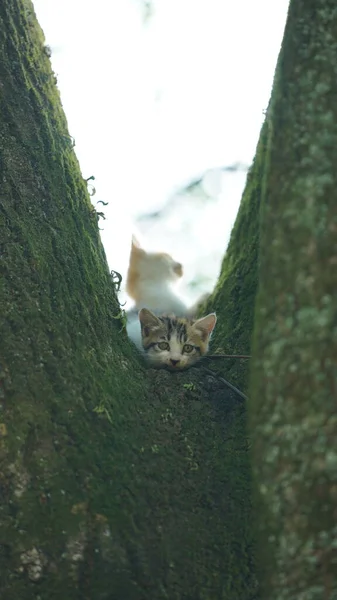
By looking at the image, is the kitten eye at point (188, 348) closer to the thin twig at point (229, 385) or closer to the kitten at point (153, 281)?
the kitten at point (153, 281)

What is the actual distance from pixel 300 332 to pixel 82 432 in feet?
2.32

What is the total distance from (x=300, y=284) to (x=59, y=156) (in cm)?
127

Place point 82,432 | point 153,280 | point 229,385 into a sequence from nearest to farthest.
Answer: point 82,432
point 229,385
point 153,280

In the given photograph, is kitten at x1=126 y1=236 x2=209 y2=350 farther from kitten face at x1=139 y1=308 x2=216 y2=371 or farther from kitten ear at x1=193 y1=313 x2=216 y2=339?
kitten ear at x1=193 y1=313 x2=216 y2=339

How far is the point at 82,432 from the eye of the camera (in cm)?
183

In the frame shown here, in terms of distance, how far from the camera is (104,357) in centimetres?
210

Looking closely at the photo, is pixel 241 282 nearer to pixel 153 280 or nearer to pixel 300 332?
pixel 300 332

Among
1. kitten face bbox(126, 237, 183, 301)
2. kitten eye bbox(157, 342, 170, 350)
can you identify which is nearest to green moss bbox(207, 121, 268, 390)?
kitten eye bbox(157, 342, 170, 350)

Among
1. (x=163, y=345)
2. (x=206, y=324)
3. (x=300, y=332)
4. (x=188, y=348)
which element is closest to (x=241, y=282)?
(x=206, y=324)

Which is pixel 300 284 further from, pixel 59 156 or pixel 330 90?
pixel 59 156

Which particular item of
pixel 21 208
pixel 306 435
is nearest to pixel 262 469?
pixel 306 435

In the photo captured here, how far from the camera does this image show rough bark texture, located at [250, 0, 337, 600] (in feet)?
4.35

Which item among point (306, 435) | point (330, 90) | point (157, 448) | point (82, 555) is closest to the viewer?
point (306, 435)

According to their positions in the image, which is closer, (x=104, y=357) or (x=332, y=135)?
(x=332, y=135)
